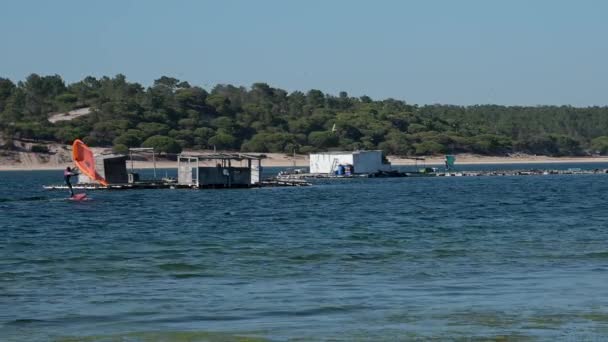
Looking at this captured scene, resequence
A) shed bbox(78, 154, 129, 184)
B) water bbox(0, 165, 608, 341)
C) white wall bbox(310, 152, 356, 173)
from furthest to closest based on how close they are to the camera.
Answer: white wall bbox(310, 152, 356, 173) < shed bbox(78, 154, 129, 184) < water bbox(0, 165, 608, 341)

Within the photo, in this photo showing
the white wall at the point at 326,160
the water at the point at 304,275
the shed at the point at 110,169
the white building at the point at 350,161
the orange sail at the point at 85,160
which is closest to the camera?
the water at the point at 304,275

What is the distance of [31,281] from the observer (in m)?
28.1

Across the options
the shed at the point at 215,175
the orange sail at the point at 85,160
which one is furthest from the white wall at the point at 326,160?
the orange sail at the point at 85,160

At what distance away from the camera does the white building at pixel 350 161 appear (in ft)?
410

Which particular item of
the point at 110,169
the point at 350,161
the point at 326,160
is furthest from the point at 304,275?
the point at 326,160

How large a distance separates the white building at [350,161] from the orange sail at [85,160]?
149 feet

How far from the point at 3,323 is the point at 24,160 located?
149 m

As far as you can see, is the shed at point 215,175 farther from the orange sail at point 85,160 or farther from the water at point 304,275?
the water at point 304,275

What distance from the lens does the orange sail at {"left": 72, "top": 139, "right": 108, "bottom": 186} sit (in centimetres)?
7938

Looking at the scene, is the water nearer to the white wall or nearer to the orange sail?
the orange sail

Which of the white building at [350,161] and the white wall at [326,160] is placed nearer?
the white building at [350,161]

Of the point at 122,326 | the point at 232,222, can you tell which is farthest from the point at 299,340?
the point at 232,222

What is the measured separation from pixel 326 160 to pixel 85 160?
49.1 meters

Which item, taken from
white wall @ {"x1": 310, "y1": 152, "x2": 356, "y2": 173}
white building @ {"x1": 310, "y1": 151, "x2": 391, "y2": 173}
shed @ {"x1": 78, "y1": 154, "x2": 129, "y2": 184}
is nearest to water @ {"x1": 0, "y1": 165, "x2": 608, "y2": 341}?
shed @ {"x1": 78, "y1": 154, "x2": 129, "y2": 184}
